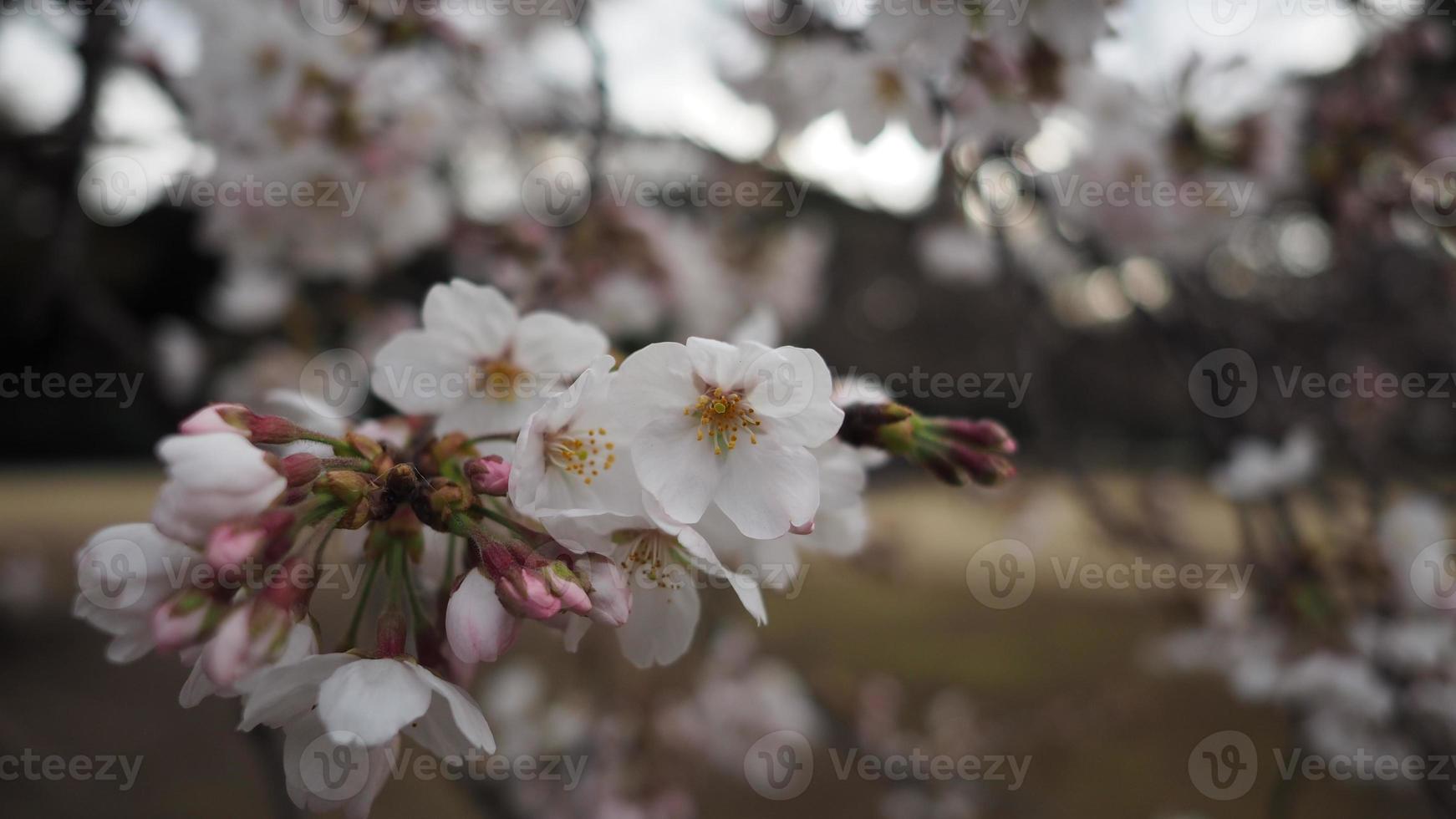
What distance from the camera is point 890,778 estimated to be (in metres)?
1.97

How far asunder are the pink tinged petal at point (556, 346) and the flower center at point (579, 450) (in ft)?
0.31

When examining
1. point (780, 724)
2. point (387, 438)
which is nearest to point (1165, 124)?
point (387, 438)

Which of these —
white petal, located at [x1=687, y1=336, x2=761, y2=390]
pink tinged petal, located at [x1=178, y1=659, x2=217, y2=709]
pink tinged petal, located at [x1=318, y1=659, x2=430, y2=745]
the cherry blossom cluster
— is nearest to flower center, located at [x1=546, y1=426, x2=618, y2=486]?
the cherry blossom cluster

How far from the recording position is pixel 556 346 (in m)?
0.84

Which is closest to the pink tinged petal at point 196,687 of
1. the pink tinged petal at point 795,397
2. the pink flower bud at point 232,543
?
the pink flower bud at point 232,543

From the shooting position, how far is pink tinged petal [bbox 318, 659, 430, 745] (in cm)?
59

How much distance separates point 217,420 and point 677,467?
0.36 metres

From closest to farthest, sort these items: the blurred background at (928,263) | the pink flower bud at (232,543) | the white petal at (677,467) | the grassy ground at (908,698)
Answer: the pink flower bud at (232,543), the white petal at (677,467), the blurred background at (928,263), the grassy ground at (908,698)

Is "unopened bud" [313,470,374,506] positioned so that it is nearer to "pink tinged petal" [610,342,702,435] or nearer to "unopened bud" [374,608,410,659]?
"unopened bud" [374,608,410,659]

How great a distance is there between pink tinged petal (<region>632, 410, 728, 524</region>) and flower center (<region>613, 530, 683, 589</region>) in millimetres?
77

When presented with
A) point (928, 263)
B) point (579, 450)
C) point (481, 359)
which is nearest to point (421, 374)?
point (481, 359)

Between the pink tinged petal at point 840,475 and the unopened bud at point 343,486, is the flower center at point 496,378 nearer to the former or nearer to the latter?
the unopened bud at point 343,486

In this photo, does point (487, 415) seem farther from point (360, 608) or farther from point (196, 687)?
point (196, 687)

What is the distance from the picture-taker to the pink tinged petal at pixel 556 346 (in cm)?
82
